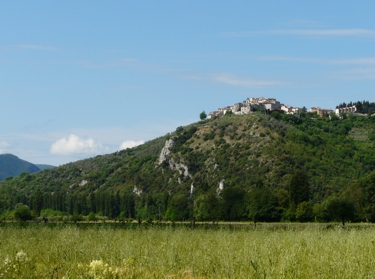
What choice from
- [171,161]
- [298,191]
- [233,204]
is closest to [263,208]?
[233,204]

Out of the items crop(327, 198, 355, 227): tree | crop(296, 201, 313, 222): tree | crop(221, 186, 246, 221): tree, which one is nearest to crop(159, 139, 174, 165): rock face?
crop(221, 186, 246, 221): tree

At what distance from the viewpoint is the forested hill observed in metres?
96.4

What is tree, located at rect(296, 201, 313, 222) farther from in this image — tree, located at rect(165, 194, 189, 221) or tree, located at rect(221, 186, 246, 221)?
A: tree, located at rect(165, 194, 189, 221)

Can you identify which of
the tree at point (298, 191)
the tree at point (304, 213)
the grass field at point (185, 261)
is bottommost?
the grass field at point (185, 261)

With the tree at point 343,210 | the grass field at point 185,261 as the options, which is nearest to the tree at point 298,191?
the tree at point 343,210

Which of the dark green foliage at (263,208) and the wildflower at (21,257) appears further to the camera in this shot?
the dark green foliage at (263,208)

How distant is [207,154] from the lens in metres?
166

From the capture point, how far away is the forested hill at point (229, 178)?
9644 cm

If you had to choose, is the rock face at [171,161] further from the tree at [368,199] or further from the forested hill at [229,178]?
the tree at [368,199]

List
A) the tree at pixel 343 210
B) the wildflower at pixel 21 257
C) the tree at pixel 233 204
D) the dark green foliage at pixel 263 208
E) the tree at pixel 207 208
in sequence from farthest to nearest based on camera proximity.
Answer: the tree at pixel 207 208 < the tree at pixel 233 204 < the dark green foliage at pixel 263 208 < the tree at pixel 343 210 < the wildflower at pixel 21 257

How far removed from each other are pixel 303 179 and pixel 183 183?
60.4m

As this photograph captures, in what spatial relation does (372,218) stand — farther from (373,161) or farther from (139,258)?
(373,161)

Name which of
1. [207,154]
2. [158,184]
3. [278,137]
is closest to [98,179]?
[158,184]

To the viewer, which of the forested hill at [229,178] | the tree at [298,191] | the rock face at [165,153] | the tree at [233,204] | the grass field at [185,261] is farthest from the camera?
the rock face at [165,153]
